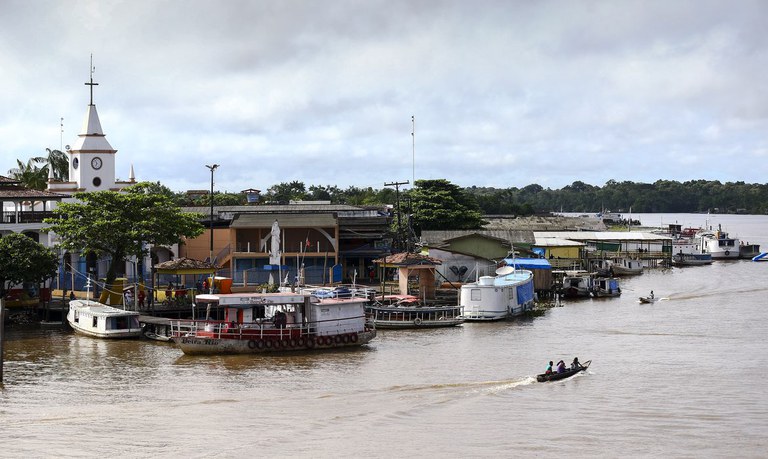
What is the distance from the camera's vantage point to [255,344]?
5178 cm

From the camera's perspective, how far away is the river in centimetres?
3450

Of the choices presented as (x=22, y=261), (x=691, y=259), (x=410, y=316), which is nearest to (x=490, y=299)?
(x=410, y=316)

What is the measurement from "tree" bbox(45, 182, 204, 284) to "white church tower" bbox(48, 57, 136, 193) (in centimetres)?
1237

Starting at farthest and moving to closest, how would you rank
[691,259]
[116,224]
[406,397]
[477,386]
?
[691,259] < [116,224] < [477,386] < [406,397]

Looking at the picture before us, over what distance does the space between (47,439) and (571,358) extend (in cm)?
2790

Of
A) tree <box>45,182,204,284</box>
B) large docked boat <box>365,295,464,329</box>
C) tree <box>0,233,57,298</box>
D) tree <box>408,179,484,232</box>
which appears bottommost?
large docked boat <box>365,295,464,329</box>

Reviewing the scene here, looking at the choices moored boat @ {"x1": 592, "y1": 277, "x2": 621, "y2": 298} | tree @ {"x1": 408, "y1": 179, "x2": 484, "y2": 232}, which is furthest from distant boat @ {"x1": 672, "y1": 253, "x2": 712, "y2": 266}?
moored boat @ {"x1": 592, "y1": 277, "x2": 621, "y2": 298}

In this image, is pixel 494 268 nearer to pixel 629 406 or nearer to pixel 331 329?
pixel 331 329

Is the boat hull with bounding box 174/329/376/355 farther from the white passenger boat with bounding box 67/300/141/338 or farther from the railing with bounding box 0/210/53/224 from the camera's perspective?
the railing with bounding box 0/210/53/224

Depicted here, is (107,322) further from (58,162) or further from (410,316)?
(58,162)

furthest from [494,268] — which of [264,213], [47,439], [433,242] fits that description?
[47,439]

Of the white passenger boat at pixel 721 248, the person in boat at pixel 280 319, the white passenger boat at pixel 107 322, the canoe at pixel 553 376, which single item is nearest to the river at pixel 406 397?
the canoe at pixel 553 376

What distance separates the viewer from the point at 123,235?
6338 cm

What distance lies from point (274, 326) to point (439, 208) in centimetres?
6083
